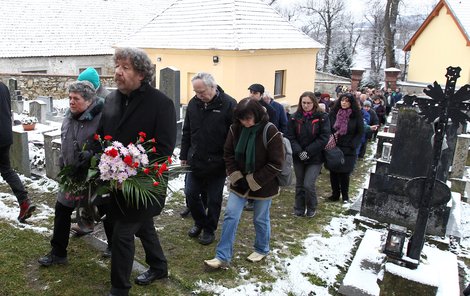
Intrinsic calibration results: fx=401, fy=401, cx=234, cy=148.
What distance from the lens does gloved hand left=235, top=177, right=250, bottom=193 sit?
386 cm

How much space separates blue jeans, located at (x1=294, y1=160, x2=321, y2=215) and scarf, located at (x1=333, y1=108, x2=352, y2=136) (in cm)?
99

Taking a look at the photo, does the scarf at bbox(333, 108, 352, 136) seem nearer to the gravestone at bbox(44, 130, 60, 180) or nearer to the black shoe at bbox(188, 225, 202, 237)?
the black shoe at bbox(188, 225, 202, 237)

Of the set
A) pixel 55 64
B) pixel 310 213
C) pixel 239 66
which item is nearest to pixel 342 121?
pixel 310 213

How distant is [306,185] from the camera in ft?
18.1

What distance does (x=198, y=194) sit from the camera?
443 cm

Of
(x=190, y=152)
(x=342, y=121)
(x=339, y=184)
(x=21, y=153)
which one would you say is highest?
(x=342, y=121)

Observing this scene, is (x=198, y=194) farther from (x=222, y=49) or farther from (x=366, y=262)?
(x=222, y=49)

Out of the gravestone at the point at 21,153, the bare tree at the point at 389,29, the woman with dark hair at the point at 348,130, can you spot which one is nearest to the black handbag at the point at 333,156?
the woman with dark hair at the point at 348,130

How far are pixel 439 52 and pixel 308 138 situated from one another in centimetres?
2242

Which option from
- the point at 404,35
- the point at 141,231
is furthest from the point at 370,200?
the point at 404,35

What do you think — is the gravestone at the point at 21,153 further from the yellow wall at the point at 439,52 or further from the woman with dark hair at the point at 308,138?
the yellow wall at the point at 439,52

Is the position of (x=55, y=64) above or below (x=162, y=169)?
above

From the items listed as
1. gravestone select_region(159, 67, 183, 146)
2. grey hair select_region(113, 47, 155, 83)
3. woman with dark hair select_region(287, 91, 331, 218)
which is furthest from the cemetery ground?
gravestone select_region(159, 67, 183, 146)

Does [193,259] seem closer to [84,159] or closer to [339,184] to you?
[84,159]
